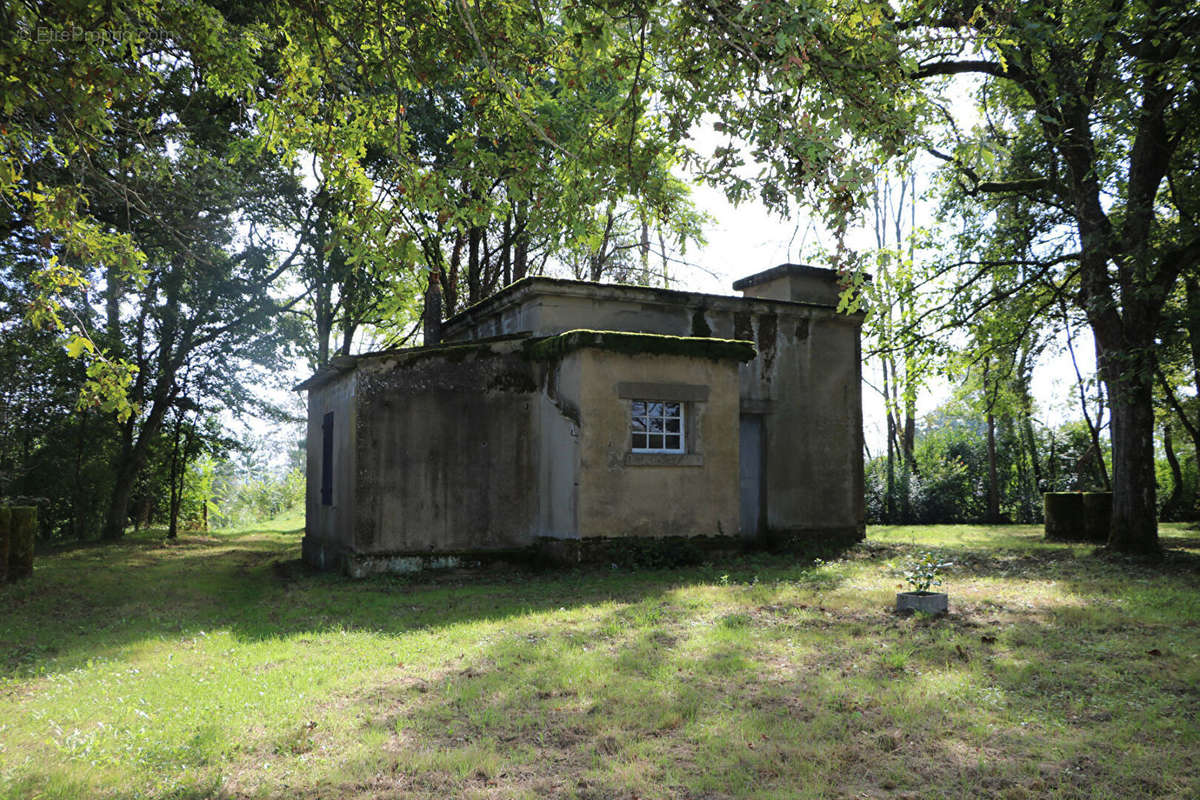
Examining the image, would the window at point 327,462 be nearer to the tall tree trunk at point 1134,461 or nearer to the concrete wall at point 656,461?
the concrete wall at point 656,461

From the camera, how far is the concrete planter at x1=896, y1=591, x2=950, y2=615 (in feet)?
26.6

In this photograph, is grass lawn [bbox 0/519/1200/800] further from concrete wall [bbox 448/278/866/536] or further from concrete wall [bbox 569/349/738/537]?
concrete wall [bbox 448/278/866/536]

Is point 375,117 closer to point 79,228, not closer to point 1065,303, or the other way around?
point 79,228

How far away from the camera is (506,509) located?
12.5 metres

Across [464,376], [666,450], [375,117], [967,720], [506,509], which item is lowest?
[967,720]

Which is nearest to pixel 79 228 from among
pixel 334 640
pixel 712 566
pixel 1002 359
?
pixel 334 640

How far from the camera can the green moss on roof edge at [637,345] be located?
1197 centimetres

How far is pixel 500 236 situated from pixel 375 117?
19.3 m

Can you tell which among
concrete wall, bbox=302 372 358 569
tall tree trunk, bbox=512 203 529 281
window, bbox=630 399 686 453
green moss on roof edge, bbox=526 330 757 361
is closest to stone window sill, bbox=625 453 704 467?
window, bbox=630 399 686 453

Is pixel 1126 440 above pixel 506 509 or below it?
above

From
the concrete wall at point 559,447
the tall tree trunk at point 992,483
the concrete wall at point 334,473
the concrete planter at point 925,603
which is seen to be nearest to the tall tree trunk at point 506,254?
the concrete wall at point 334,473

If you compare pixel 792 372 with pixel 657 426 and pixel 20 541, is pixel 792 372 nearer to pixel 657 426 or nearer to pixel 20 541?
pixel 657 426

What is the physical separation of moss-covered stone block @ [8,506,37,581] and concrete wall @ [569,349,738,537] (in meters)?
8.08

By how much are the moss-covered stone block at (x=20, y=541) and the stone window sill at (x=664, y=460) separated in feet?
29.0
